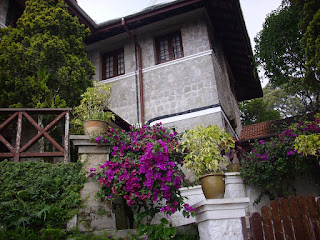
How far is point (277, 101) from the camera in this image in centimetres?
Answer: 2517

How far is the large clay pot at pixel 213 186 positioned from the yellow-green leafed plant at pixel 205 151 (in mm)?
178

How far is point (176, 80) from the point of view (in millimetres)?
9805

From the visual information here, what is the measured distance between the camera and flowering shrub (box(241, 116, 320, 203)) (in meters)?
6.90

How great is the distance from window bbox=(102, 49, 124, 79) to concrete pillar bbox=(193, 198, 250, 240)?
806cm

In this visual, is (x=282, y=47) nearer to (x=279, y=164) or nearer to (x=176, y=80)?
(x=176, y=80)

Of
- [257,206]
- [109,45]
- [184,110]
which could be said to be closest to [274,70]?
[184,110]

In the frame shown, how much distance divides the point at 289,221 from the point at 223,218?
2.53 ft

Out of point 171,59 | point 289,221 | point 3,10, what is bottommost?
point 289,221

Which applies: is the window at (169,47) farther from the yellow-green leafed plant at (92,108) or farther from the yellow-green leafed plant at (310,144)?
the yellow-green leafed plant at (310,144)

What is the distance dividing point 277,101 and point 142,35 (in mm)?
17816

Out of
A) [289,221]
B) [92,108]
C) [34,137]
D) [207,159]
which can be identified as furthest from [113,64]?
[289,221]

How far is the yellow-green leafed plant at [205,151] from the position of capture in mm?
4383

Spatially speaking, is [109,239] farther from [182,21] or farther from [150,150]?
[182,21]

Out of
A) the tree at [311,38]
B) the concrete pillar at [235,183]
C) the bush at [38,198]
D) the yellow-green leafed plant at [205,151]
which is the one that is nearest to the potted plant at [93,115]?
the bush at [38,198]
